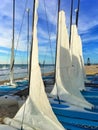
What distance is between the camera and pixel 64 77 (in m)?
16.9

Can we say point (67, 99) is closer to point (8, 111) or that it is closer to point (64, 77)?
point (64, 77)

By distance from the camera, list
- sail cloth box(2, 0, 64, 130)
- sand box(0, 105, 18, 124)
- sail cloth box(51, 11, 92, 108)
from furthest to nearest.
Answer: sail cloth box(51, 11, 92, 108) → sand box(0, 105, 18, 124) → sail cloth box(2, 0, 64, 130)

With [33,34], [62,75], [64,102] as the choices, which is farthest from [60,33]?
[33,34]

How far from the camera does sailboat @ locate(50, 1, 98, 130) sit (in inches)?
499

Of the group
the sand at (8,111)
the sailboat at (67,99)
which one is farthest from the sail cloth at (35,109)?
the sand at (8,111)

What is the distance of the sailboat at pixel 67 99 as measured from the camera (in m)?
12.7

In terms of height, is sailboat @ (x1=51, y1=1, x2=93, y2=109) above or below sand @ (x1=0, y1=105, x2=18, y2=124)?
above

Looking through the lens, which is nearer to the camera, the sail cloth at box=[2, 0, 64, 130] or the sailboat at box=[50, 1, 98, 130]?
the sail cloth at box=[2, 0, 64, 130]

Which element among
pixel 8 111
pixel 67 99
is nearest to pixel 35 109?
pixel 8 111

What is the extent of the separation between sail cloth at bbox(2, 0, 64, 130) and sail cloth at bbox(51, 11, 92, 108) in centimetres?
535

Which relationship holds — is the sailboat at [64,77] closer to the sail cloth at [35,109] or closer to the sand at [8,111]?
the sand at [8,111]

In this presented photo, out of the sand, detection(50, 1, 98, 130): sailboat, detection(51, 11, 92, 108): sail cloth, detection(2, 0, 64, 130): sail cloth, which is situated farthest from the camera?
detection(51, 11, 92, 108): sail cloth

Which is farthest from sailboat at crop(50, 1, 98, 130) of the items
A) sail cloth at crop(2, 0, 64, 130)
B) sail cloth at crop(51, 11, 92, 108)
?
sail cloth at crop(2, 0, 64, 130)

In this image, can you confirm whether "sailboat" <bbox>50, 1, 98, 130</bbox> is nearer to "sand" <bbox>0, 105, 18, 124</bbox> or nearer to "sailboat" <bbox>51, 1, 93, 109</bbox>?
"sailboat" <bbox>51, 1, 93, 109</bbox>
